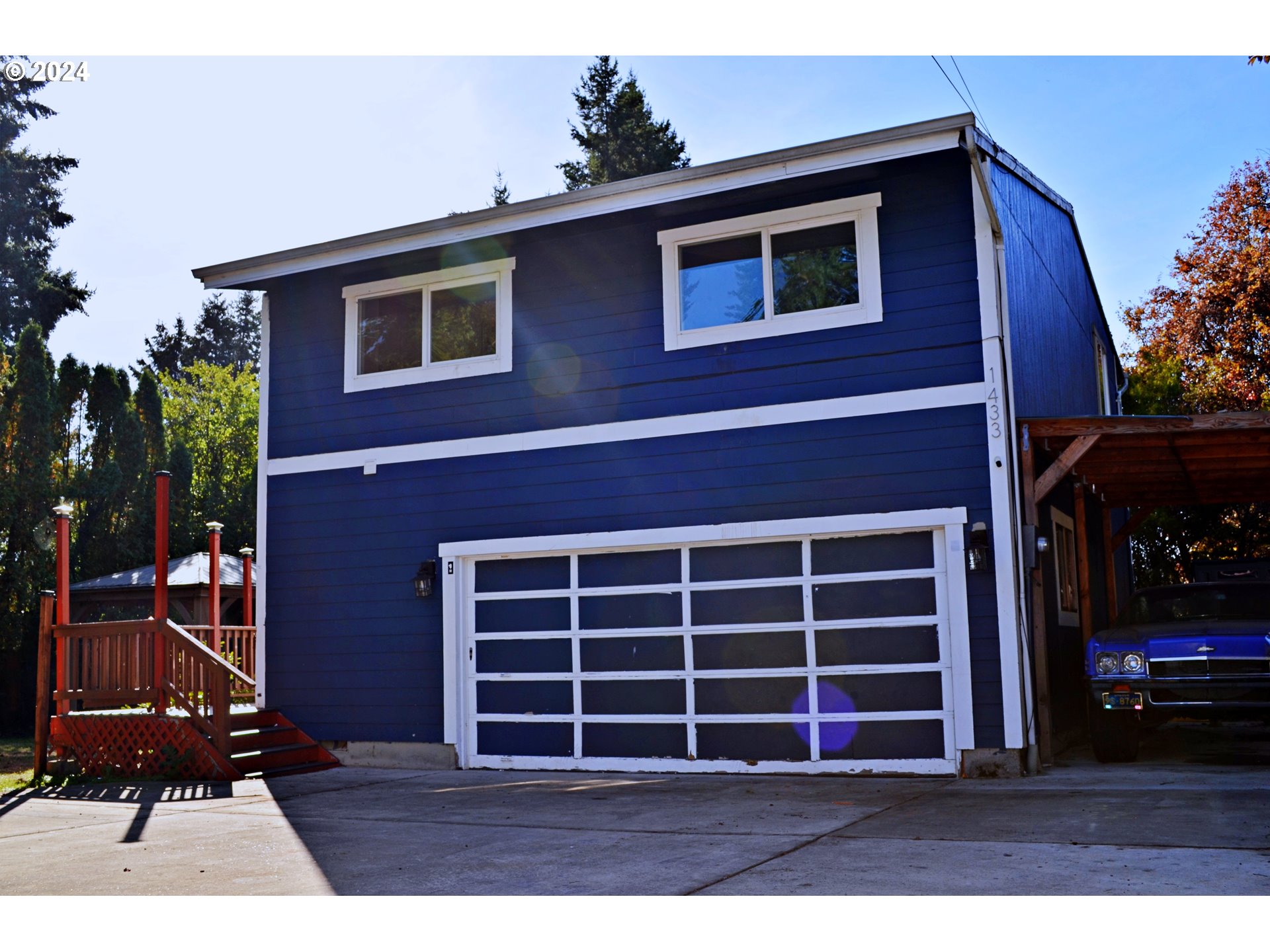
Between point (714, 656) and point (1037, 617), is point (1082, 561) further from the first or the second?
point (714, 656)

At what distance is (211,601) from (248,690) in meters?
1.62

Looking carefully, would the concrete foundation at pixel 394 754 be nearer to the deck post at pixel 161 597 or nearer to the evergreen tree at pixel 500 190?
the deck post at pixel 161 597

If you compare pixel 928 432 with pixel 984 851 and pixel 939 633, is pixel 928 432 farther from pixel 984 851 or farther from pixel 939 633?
pixel 984 851

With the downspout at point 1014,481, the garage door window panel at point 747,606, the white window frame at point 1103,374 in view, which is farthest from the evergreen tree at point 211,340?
the downspout at point 1014,481

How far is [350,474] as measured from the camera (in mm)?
11781

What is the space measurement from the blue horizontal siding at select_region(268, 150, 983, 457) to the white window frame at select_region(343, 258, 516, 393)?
89mm

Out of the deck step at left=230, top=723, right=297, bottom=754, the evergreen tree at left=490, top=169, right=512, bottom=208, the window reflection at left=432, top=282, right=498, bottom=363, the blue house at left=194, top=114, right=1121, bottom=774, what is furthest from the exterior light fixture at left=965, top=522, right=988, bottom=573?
the evergreen tree at left=490, top=169, right=512, bottom=208

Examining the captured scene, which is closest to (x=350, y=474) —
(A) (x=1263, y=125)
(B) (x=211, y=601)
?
(B) (x=211, y=601)

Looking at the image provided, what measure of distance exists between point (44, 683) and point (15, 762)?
3.92 m

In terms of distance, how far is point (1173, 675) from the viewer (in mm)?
9086

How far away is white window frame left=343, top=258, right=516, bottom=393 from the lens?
11.2 m

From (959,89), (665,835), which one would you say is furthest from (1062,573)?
(665,835)

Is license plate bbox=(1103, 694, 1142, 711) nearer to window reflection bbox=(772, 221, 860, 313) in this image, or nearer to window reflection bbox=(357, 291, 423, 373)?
window reflection bbox=(772, 221, 860, 313)

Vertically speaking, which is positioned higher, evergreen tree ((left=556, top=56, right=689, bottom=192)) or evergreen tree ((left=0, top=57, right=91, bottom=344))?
evergreen tree ((left=556, top=56, right=689, bottom=192))
